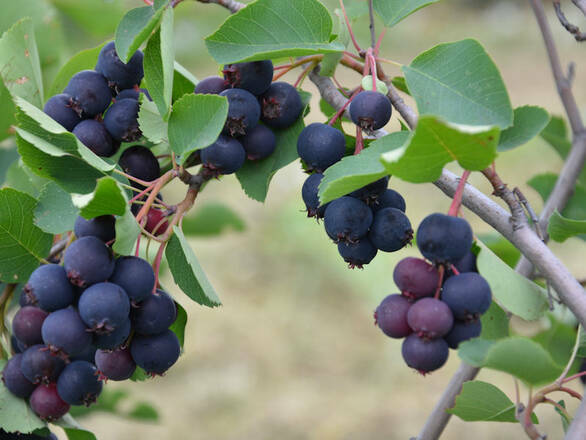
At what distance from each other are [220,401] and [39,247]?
202 cm

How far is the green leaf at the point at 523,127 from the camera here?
0.57 metres

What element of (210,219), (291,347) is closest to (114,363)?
(210,219)

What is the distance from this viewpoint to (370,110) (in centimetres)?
61

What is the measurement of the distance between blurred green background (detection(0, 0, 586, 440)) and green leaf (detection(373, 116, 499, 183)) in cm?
108

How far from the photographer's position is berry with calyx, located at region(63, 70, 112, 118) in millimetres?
681

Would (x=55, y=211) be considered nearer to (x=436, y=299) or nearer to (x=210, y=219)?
(x=436, y=299)

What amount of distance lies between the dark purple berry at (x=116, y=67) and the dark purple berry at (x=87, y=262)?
22 centimetres

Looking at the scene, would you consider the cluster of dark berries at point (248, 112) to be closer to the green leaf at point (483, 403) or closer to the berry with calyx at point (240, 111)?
the berry with calyx at point (240, 111)

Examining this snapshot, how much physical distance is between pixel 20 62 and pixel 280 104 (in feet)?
1.00

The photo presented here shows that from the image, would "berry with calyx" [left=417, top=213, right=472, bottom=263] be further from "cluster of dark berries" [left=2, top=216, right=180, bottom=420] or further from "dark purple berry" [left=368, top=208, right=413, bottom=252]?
"cluster of dark berries" [left=2, top=216, right=180, bottom=420]

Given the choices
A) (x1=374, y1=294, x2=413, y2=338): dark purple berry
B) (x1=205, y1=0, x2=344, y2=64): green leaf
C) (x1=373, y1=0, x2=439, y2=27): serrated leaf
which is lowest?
(x1=374, y1=294, x2=413, y2=338): dark purple berry

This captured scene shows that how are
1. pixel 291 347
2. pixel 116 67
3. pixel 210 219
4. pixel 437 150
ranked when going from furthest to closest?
pixel 291 347
pixel 210 219
pixel 116 67
pixel 437 150

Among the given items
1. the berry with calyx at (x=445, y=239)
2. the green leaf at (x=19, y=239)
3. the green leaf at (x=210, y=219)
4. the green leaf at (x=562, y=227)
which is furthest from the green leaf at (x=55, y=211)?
the green leaf at (x=210, y=219)

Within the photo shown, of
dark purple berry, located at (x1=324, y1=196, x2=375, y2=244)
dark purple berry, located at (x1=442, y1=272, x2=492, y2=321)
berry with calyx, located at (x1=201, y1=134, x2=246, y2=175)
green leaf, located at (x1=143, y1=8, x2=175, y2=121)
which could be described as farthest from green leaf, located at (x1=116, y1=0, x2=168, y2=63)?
dark purple berry, located at (x1=442, y1=272, x2=492, y2=321)
